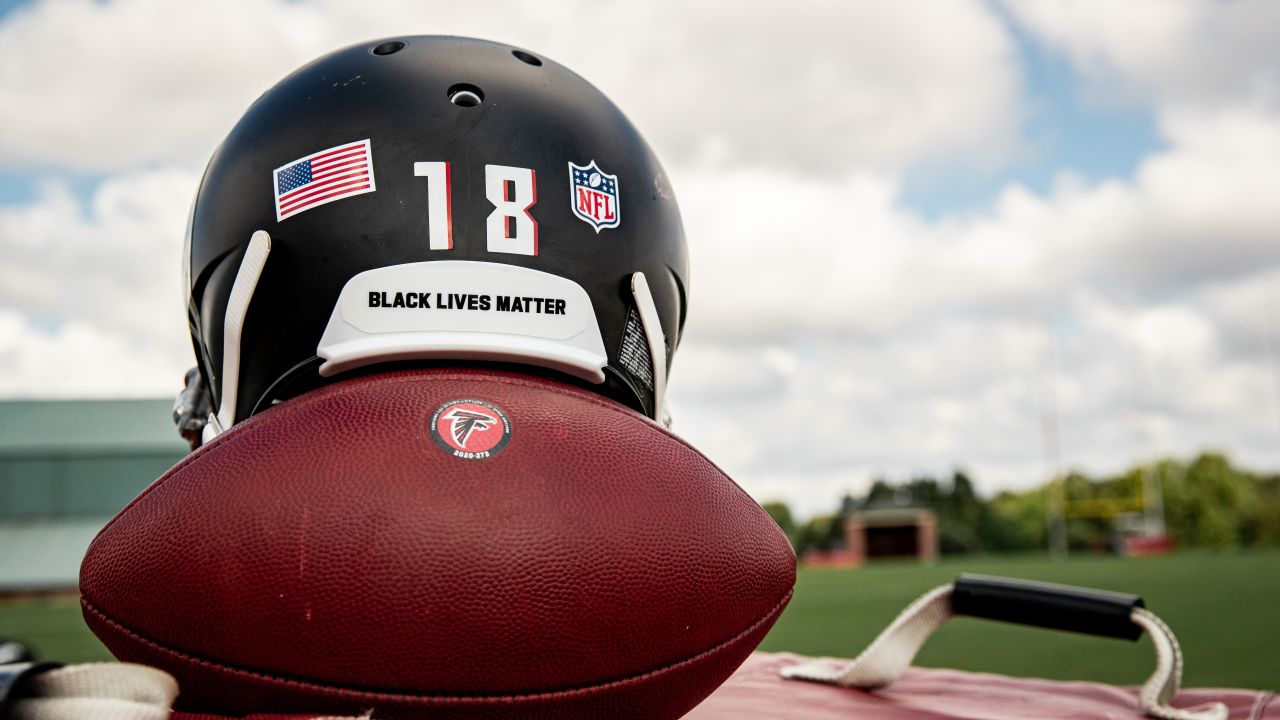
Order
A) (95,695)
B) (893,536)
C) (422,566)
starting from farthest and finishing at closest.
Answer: (893,536)
(422,566)
(95,695)

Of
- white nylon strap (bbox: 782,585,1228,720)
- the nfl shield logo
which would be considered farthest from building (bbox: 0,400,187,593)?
the nfl shield logo

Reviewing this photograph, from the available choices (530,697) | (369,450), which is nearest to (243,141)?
(369,450)

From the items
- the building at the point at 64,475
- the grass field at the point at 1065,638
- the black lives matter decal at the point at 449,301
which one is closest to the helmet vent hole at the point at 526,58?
the black lives matter decal at the point at 449,301

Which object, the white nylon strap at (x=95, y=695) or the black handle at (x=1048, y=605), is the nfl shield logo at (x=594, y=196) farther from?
the black handle at (x=1048, y=605)

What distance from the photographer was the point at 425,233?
1.22m

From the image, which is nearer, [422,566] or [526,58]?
[422,566]

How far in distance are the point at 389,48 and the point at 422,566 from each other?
871 mm

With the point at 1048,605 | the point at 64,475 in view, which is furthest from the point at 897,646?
the point at 64,475

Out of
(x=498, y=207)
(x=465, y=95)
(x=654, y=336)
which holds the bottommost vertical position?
(x=654, y=336)

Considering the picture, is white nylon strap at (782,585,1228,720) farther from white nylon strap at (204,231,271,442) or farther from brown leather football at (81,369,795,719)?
white nylon strap at (204,231,271,442)

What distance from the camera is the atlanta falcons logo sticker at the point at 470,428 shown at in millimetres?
974

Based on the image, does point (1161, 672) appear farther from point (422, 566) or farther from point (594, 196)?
point (422, 566)

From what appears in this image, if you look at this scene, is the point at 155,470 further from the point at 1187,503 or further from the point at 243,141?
the point at 1187,503

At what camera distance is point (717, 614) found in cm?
106
